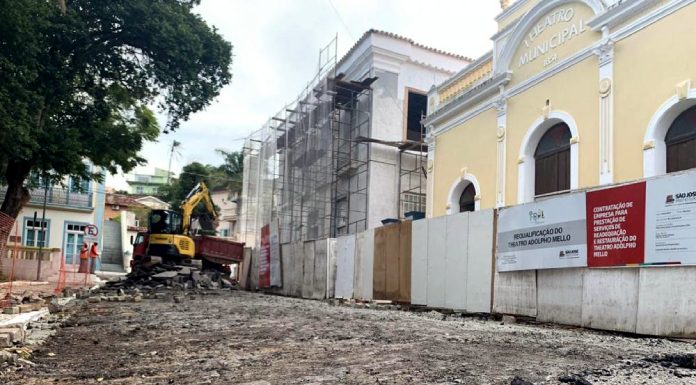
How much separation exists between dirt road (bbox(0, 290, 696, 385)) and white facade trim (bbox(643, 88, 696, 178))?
12.6 feet

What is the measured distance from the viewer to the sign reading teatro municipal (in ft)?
40.2

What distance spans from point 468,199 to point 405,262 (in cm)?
434

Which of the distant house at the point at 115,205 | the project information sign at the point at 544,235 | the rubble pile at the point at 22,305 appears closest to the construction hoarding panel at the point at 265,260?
the rubble pile at the point at 22,305

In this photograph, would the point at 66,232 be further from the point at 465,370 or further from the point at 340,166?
the point at 465,370

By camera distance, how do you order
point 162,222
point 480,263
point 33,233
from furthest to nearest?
point 33,233 < point 162,222 < point 480,263

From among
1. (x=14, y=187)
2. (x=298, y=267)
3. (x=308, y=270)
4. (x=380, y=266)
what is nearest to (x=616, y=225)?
(x=380, y=266)

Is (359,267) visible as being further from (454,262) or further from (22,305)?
(22,305)

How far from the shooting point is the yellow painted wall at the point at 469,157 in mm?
15055

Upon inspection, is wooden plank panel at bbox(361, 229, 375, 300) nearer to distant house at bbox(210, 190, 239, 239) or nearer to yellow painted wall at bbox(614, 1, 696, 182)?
yellow painted wall at bbox(614, 1, 696, 182)

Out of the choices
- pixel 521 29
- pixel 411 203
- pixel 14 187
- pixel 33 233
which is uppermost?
pixel 521 29

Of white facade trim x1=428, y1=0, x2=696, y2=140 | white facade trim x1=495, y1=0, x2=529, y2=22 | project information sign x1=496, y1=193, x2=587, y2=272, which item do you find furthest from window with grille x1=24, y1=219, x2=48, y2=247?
project information sign x1=496, y1=193, x2=587, y2=272

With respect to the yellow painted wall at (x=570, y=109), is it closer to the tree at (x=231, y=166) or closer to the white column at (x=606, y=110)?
the white column at (x=606, y=110)

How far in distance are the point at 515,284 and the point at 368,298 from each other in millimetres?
5348

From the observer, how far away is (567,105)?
1241 centimetres
